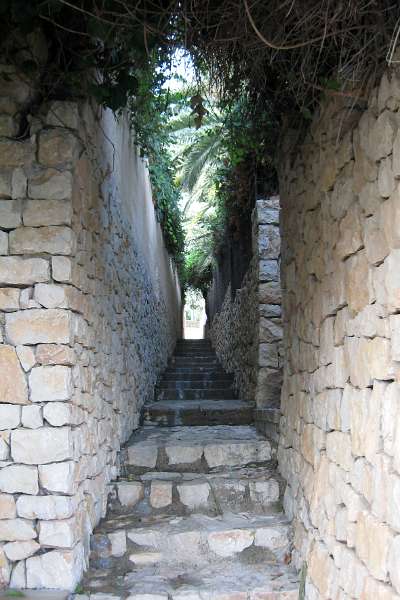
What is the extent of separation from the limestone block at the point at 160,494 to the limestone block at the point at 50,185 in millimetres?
2097

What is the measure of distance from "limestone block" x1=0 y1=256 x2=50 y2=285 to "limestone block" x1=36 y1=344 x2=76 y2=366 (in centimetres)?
35

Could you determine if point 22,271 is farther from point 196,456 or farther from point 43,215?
point 196,456

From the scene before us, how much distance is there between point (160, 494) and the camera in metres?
3.88

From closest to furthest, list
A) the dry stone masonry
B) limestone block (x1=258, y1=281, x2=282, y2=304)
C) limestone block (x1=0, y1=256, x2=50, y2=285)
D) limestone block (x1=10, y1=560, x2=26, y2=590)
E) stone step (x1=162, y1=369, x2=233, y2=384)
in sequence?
limestone block (x1=10, y1=560, x2=26, y2=590), limestone block (x1=0, y1=256, x2=50, y2=285), the dry stone masonry, limestone block (x1=258, y1=281, x2=282, y2=304), stone step (x1=162, y1=369, x2=233, y2=384)

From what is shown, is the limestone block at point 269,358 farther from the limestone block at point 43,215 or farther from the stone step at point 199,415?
the limestone block at point 43,215

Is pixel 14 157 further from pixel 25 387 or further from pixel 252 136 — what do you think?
pixel 252 136

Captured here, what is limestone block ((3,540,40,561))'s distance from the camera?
2842 mm

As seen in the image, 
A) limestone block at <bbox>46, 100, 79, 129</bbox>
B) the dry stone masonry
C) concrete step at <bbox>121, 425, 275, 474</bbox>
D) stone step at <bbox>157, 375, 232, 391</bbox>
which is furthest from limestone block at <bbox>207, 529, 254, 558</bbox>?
stone step at <bbox>157, 375, 232, 391</bbox>

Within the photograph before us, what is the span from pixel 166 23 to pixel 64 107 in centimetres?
76

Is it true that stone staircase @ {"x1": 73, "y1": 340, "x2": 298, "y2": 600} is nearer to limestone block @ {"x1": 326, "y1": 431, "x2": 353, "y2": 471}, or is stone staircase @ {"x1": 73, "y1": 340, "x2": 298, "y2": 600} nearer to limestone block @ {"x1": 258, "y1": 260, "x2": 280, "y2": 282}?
limestone block @ {"x1": 326, "y1": 431, "x2": 353, "y2": 471}

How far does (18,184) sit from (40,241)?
333 mm

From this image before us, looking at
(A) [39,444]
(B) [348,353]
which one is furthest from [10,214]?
(B) [348,353]

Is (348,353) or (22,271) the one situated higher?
(22,271)

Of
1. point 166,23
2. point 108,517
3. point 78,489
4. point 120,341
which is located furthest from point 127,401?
point 166,23
